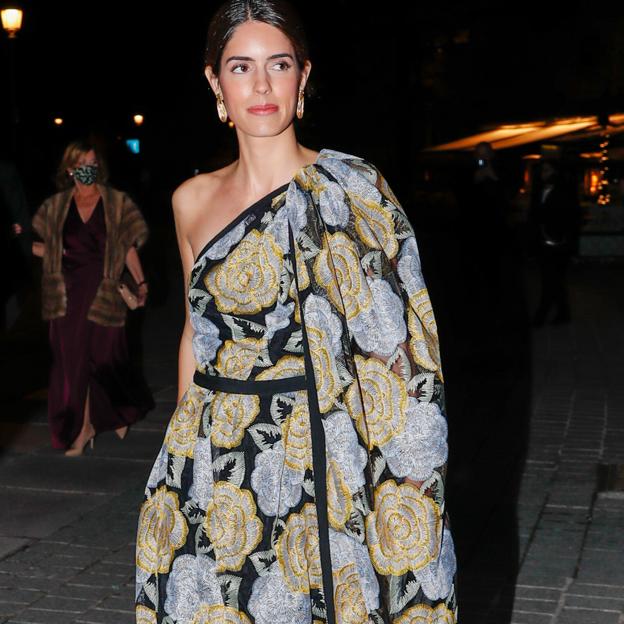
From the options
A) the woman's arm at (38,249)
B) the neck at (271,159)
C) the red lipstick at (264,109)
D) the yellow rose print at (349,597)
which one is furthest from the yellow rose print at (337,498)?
the woman's arm at (38,249)

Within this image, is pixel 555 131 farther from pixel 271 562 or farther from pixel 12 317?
pixel 271 562

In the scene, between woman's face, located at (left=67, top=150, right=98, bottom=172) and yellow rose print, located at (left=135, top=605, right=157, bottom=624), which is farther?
woman's face, located at (left=67, top=150, right=98, bottom=172)

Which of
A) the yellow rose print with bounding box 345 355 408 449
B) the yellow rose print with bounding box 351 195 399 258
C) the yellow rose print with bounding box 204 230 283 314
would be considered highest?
the yellow rose print with bounding box 351 195 399 258

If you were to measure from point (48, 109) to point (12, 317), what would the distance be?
41411 millimetres

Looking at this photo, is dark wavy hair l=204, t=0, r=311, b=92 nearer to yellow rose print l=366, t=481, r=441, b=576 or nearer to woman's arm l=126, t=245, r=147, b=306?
yellow rose print l=366, t=481, r=441, b=576

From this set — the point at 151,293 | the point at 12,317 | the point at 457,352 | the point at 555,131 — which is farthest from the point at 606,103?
the point at 12,317

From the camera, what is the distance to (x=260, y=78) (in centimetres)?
306

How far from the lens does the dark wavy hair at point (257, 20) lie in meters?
3.05

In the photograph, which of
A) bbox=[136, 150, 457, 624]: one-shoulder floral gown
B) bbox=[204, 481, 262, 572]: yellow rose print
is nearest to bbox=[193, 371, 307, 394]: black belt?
bbox=[136, 150, 457, 624]: one-shoulder floral gown

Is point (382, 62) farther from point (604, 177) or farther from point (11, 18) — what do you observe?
point (11, 18)

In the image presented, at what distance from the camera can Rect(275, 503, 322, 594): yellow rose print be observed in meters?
2.88

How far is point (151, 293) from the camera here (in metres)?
17.1

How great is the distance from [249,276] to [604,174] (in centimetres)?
2272

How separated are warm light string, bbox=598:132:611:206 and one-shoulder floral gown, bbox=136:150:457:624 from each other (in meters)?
22.0
